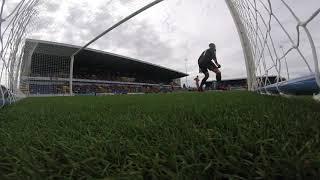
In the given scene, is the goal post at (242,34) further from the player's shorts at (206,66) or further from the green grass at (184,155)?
the green grass at (184,155)

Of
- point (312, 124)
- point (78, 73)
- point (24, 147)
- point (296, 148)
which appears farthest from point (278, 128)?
point (78, 73)

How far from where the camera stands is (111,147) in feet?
4.41

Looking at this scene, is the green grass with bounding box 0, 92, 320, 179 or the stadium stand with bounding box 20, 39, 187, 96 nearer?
the green grass with bounding box 0, 92, 320, 179

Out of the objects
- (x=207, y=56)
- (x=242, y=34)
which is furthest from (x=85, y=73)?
(x=207, y=56)

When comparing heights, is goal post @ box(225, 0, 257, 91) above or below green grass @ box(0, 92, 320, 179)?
above

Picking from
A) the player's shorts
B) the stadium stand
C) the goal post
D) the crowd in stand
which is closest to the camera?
the player's shorts

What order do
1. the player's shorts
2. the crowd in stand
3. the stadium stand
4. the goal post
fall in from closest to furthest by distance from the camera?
the player's shorts
the goal post
the stadium stand
the crowd in stand

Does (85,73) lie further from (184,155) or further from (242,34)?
(184,155)

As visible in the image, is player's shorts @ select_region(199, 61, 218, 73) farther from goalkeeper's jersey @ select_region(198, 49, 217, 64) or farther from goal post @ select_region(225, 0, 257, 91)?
goal post @ select_region(225, 0, 257, 91)

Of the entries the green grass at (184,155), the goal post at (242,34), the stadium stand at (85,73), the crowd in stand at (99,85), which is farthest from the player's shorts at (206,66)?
the crowd in stand at (99,85)

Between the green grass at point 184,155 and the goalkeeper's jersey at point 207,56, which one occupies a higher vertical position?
the goalkeeper's jersey at point 207,56

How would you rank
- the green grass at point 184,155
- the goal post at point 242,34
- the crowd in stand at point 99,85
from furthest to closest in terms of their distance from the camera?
the crowd in stand at point 99,85 < the goal post at point 242,34 < the green grass at point 184,155

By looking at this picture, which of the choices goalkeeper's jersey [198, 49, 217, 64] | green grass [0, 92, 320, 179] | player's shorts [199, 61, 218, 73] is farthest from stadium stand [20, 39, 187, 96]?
green grass [0, 92, 320, 179]

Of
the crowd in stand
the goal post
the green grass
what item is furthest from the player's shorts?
the crowd in stand
